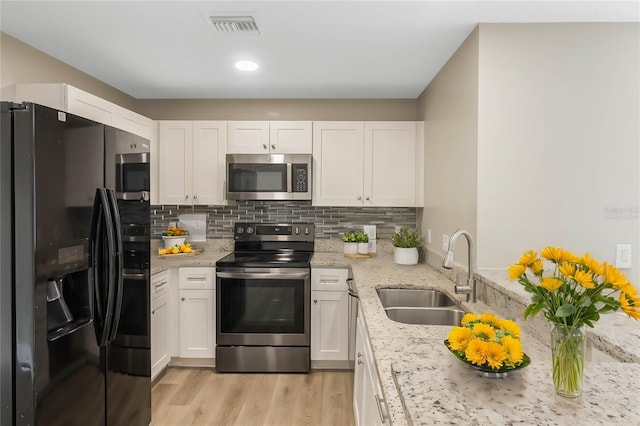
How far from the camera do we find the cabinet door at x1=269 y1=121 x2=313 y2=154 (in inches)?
133

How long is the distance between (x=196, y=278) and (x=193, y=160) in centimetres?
107

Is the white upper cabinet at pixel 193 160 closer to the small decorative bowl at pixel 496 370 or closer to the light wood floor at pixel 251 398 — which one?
the light wood floor at pixel 251 398

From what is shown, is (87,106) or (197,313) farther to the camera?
(197,313)

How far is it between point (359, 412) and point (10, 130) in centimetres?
206

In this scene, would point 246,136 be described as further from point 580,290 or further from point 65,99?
point 580,290

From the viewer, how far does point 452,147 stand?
2.47m

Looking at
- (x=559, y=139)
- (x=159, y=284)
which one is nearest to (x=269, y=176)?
(x=159, y=284)

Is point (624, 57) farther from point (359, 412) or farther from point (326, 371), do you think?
point (326, 371)

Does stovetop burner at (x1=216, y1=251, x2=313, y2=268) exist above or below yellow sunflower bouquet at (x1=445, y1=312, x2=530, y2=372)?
below

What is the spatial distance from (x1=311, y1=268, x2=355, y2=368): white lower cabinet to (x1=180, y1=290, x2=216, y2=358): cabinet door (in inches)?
32.5

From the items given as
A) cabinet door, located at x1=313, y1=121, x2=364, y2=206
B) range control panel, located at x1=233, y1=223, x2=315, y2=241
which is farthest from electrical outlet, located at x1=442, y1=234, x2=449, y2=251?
range control panel, located at x1=233, y1=223, x2=315, y2=241

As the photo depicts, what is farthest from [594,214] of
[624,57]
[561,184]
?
[624,57]

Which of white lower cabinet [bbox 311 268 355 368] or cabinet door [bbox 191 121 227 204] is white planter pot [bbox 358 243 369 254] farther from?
cabinet door [bbox 191 121 227 204]

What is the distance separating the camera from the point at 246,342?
301 centimetres
